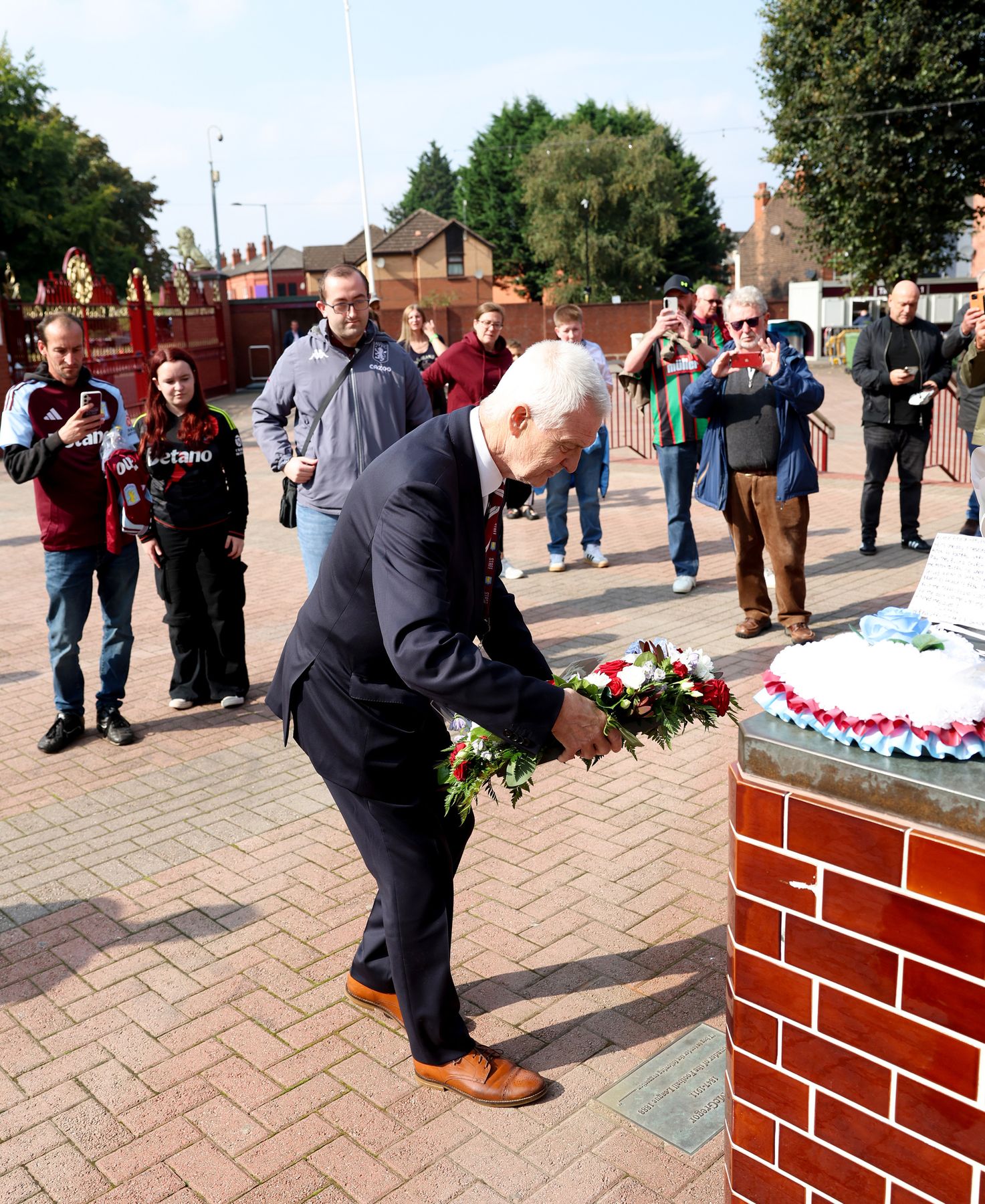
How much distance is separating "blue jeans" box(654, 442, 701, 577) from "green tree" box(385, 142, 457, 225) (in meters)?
116

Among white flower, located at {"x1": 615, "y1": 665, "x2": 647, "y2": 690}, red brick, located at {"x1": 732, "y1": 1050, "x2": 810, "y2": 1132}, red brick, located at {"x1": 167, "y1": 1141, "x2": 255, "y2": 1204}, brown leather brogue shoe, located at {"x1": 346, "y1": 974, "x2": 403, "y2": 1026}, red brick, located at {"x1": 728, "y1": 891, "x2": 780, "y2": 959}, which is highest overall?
white flower, located at {"x1": 615, "y1": 665, "x2": 647, "y2": 690}

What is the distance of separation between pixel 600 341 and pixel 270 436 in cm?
4231

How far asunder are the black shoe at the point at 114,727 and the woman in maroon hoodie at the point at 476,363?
11.5 ft

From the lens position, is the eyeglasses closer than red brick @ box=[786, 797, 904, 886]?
No

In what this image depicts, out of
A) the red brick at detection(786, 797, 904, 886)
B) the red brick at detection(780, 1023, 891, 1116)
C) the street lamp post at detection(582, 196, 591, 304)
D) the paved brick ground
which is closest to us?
the red brick at detection(786, 797, 904, 886)

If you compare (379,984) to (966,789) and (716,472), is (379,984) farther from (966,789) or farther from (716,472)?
(716,472)

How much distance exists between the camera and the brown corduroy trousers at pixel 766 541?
22.0 ft

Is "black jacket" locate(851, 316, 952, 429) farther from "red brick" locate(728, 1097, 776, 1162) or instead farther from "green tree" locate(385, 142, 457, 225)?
"green tree" locate(385, 142, 457, 225)

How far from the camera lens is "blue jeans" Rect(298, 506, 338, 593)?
521 cm

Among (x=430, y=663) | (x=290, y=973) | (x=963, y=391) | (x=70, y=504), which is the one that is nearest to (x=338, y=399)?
(x=70, y=504)

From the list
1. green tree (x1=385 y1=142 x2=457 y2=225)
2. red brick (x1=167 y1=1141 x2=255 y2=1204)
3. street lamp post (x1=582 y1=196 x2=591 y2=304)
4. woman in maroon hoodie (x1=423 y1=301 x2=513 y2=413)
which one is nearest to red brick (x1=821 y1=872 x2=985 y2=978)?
red brick (x1=167 y1=1141 x2=255 y2=1204)

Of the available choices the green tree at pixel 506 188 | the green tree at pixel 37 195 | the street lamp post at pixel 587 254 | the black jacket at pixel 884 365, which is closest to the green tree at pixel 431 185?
the green tree at pixel 506 188

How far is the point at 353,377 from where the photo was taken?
205 inches

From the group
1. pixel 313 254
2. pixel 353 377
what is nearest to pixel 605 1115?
pixel 353 377
